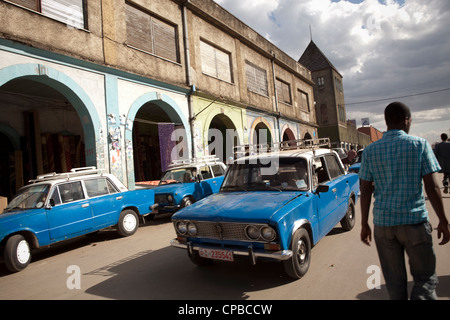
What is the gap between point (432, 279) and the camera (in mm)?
2256

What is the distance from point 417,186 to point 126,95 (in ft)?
34.2

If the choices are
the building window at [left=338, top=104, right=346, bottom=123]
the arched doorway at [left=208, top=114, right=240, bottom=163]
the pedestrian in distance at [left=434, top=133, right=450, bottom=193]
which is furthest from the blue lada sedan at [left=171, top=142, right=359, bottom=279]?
the building window at [left=338, top=104, right=346, bottom=123]

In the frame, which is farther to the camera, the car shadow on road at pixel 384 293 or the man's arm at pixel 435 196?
the car shadow on road at pixel 384 293

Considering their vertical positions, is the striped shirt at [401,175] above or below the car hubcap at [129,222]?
above

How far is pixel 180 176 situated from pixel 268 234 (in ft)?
21.8

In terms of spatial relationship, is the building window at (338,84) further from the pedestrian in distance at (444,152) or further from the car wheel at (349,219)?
the car wheel at (349,219)

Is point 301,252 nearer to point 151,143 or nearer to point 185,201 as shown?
point 185,201

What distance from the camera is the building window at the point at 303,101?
26047 millimetres

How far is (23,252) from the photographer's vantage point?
541cm

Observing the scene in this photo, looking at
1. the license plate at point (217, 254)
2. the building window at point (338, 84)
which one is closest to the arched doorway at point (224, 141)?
the license plate at point (217, 254)

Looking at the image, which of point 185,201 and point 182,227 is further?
point 185,201

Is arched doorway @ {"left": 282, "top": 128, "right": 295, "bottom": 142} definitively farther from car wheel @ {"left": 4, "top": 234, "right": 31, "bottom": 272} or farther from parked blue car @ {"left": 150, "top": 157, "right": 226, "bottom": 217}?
car wheel @ {"left": 4, "top": 234, "right": 31, "bottom": 272}

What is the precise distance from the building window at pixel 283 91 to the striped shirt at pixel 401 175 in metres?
20.5

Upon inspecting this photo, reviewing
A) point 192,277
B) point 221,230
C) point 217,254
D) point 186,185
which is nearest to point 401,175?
point 221,230
